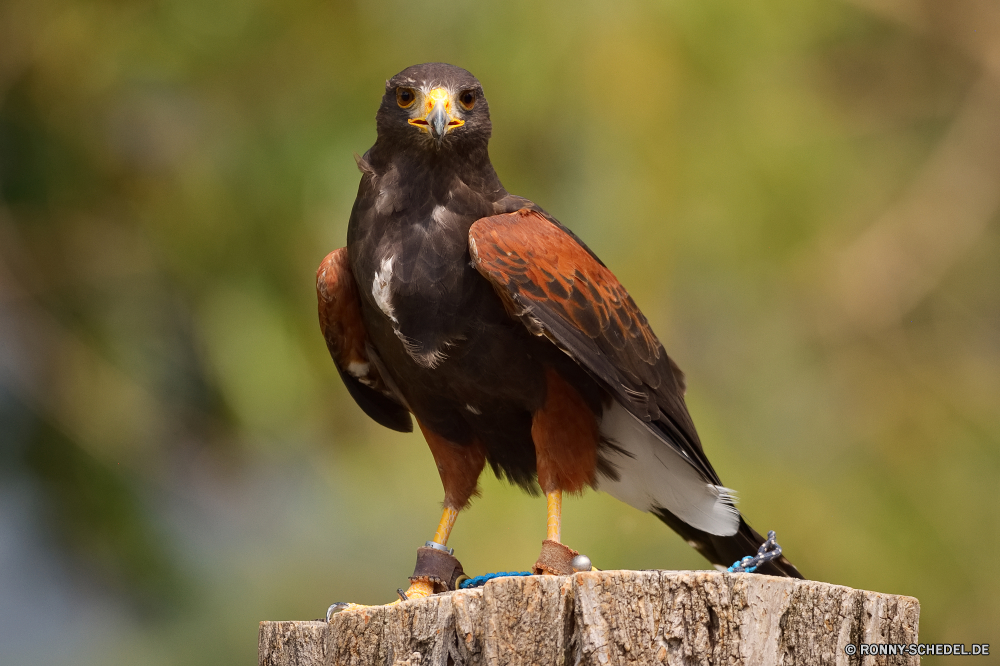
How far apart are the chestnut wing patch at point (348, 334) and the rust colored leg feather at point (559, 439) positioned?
2.23 ft

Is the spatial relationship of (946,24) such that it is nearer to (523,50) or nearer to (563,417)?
(523,50)

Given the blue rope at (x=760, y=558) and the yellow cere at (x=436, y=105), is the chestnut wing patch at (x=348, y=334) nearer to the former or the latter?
the yellow cere at (x=436, y=105)

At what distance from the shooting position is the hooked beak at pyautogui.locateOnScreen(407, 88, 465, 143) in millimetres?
2891

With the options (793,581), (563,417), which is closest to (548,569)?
(563,417)

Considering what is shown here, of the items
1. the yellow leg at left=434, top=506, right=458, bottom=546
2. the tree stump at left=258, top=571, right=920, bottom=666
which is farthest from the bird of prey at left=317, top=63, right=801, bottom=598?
the tree stump at left=258, top=571, right=920, bottom=666

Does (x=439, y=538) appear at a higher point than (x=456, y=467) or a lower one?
lower

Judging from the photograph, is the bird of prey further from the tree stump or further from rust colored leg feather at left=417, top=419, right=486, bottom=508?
the tree stump

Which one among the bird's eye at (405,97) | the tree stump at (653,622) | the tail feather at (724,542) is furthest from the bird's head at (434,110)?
the tail feather at (724,542)

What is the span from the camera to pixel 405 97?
9.99 feet

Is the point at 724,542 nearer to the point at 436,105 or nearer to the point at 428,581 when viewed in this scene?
the point at 428,581

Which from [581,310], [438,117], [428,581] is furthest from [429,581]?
[438,117]

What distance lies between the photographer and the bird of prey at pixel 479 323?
290 cm

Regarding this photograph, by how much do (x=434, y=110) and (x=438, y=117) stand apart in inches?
1.3

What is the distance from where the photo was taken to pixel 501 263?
2826 mm
